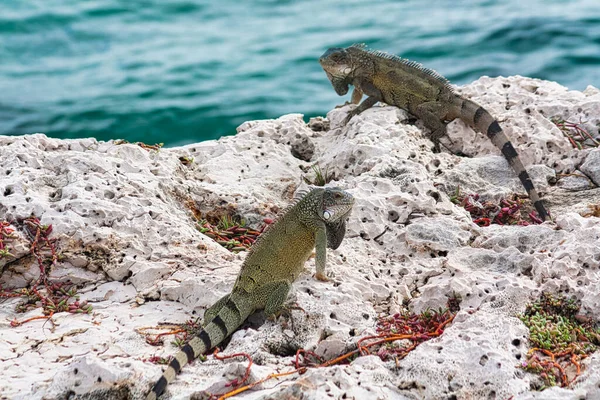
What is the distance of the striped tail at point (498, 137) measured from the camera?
17.5 ft

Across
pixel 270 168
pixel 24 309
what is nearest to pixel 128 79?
pixel 270 168

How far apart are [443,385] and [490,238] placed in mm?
1572

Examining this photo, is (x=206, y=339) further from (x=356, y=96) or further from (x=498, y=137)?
(x=356, y=96)

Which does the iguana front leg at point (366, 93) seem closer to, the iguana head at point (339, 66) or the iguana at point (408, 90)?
the iguana at point (408, 90)

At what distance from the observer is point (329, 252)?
4688 millimetres

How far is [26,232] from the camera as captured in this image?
468cm

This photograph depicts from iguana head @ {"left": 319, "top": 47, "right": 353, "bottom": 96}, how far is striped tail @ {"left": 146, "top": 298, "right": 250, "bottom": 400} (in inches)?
140

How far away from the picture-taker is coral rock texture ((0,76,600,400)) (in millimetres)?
3471

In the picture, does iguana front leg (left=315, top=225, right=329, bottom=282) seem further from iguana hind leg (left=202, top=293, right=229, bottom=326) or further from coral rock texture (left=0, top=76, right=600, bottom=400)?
iguana hind leg (left=202, top=293, right=229, bottom=326)

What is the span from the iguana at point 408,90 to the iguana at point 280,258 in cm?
192

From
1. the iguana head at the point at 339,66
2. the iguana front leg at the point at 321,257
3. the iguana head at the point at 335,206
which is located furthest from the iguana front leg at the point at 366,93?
the iguana front leg at the point at 321,257

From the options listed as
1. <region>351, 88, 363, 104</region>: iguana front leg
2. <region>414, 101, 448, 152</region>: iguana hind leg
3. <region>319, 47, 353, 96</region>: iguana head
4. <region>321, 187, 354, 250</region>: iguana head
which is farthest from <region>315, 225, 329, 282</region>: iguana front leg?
<region>319, 47, 353, 96</region>: iguana head

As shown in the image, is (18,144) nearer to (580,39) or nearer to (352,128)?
(352,128)

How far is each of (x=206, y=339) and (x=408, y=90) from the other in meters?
3.55
